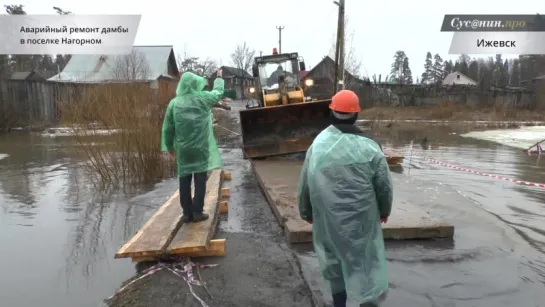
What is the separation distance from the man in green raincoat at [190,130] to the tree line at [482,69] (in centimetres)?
5314

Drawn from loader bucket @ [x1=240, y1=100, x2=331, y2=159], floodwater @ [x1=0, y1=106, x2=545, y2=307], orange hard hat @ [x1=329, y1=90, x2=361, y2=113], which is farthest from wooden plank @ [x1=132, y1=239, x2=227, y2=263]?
loader bucket @ [x1=240, y1=100, x2=331, y2=159]

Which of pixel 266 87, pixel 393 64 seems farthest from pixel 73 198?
pixel 393 64

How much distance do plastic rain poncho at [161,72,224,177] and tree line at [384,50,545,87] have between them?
5317 cm

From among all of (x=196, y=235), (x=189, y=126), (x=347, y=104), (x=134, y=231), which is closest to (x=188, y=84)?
(x=189, y=126)

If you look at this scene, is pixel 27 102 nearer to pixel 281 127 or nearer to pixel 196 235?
pixel 281 127

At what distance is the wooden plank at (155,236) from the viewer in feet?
13.8

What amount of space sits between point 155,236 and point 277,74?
8711 mm

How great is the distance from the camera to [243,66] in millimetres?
85438

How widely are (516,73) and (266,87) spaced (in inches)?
3390

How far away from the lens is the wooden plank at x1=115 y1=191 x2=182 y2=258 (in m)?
4.21

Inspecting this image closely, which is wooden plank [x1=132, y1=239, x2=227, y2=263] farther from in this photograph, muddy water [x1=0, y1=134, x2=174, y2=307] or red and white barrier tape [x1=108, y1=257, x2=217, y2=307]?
muddy water [x1=0, y1=134, x2=174, y2=307]

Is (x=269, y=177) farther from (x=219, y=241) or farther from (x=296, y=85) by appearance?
(x=296, y=85)

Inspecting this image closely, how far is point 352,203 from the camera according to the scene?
9.27 feet

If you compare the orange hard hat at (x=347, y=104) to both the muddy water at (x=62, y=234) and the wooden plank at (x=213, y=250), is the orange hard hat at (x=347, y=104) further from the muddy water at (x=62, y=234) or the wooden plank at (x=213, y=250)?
the muddy water at (x=62, y=234)
